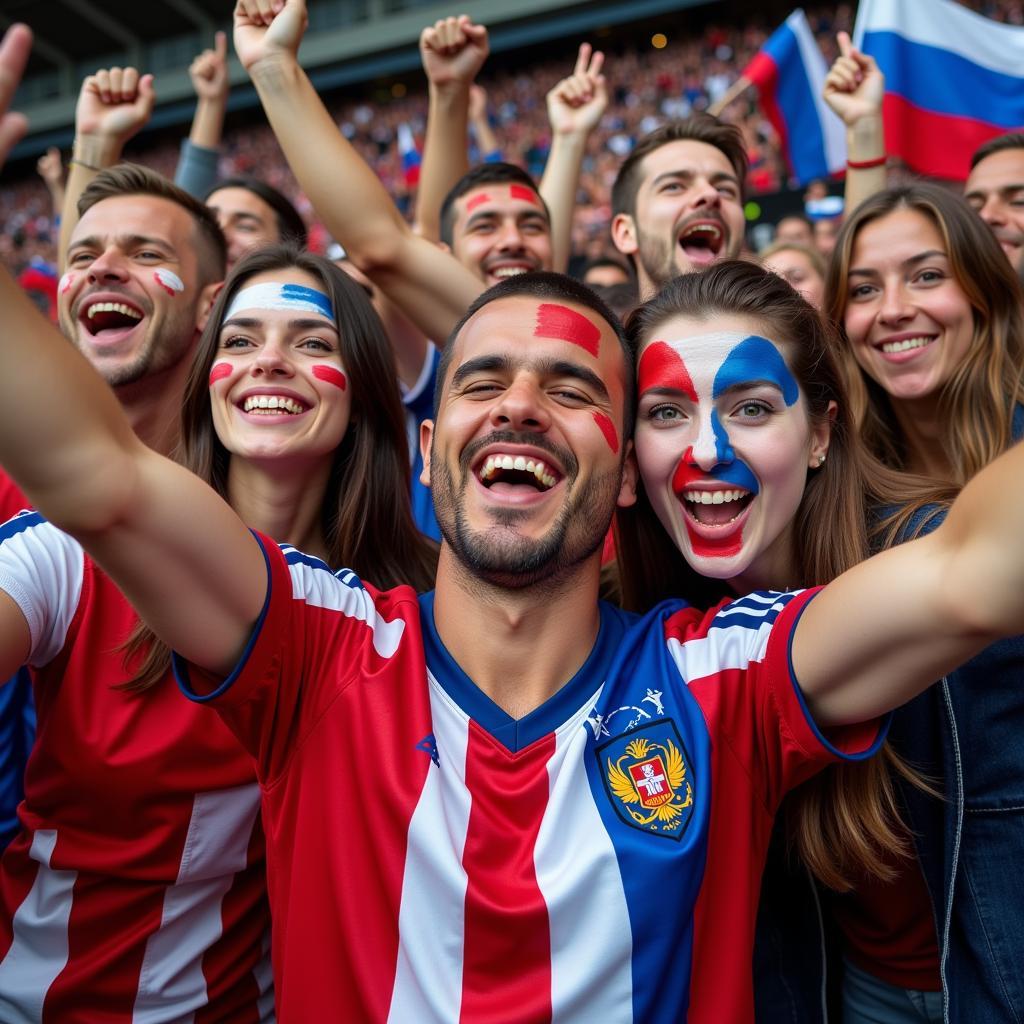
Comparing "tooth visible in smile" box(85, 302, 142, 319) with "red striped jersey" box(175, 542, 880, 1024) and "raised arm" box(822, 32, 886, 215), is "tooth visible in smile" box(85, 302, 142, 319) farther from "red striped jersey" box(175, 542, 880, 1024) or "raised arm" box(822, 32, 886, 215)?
"raised arm" box(822, 32, 886, 215)

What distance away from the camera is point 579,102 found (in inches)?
171

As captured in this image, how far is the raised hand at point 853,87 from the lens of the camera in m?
3.75

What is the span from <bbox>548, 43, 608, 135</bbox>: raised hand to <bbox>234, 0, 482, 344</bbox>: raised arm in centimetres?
165

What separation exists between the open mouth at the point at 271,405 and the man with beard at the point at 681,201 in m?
1.75

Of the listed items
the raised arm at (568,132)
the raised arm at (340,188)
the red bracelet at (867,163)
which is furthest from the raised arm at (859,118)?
the raised arm at (340,188)

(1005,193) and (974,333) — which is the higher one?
(1005,193)

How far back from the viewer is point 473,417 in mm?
2049

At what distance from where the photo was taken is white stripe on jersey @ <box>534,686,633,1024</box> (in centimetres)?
162

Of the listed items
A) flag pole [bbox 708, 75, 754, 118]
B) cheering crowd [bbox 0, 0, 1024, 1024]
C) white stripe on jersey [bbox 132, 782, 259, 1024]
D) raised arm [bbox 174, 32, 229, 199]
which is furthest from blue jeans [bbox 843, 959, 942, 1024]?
raised arm [bbox 174, 32, 229, 199]

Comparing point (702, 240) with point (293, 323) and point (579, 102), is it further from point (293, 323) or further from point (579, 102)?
point (293, 323)

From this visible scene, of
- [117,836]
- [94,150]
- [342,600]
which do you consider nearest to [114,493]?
[342,600]

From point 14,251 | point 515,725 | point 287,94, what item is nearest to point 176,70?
point 14,251

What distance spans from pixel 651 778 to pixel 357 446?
133cm

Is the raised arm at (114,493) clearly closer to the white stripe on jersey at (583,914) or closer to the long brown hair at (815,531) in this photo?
the white stripe on jersey at (583,914)
